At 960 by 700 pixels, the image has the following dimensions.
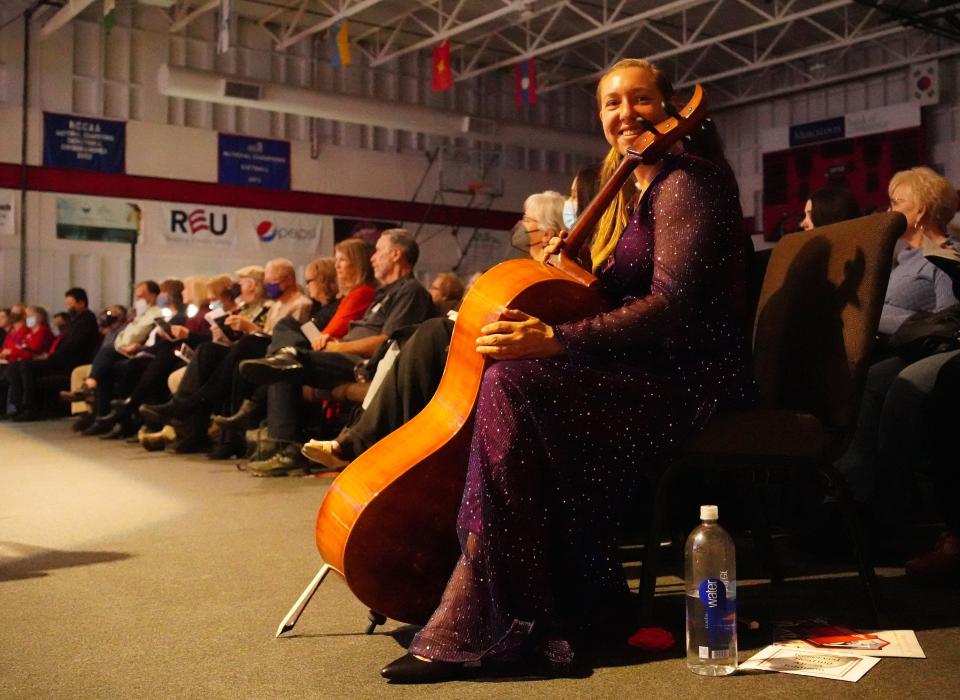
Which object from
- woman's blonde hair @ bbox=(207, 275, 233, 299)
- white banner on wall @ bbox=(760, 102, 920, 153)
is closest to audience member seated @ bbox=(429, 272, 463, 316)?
woman's blonde hair @ bbox=(207, 275, 233, 299)

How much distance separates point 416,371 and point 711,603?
1972 millimetres

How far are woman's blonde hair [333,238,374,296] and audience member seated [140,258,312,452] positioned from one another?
52 centimetres

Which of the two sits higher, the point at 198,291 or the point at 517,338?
the point at 198,291

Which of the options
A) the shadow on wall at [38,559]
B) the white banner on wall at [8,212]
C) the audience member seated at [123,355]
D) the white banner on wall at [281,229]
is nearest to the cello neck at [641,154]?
the shadow on wall at [38,559]

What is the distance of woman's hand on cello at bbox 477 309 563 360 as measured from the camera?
1.83 meters

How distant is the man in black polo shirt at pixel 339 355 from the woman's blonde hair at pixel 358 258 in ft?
0.73

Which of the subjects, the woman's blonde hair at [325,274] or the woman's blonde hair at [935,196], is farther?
the woman's blonde hair at [325,274]

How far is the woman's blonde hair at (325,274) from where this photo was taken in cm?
573

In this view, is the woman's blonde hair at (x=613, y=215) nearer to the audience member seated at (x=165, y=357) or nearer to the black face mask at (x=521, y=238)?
the black face mask at (x=521, y=238)

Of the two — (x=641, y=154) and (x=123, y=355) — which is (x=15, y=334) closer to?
(x=123, y=355)

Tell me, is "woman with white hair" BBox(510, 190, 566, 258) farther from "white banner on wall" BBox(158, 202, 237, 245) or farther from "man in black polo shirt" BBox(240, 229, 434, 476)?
"white banner on wall" BBox(158, 202, 237, 245)

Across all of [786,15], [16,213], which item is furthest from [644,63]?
[16,213]

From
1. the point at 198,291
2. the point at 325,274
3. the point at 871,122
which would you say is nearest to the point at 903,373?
the point at 325,274

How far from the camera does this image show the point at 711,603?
1.76m
